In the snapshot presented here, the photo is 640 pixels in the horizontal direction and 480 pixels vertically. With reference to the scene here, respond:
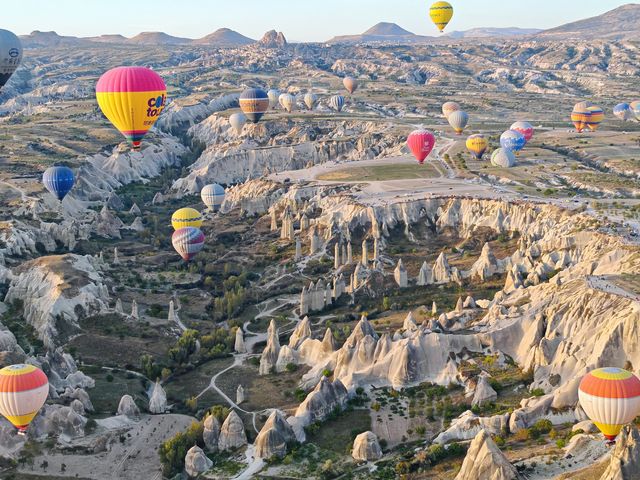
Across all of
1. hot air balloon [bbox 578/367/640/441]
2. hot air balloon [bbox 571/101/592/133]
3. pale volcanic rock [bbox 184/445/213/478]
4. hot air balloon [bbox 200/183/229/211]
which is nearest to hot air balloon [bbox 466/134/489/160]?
hot air balloon [bbox 571/101/592/133]

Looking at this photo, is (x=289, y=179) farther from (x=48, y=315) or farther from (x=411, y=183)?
(x=48, y=315)

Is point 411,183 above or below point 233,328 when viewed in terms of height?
above

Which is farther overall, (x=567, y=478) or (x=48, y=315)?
(x=48, y=315)

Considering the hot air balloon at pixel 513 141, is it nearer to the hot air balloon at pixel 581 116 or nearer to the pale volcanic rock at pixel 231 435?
the hot air balloon at pixel 581 116

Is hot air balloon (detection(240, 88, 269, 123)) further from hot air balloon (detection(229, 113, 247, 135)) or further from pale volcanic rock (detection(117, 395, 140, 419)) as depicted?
pale volcanic rock (detection(117, 395, 140, 419))

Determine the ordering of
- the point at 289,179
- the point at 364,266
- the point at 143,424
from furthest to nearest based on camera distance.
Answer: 1. the point at 289,179
2. the point at 364,266
3. the point at 143,424

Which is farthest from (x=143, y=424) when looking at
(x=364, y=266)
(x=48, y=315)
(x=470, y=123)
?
(x=470, y=123)
